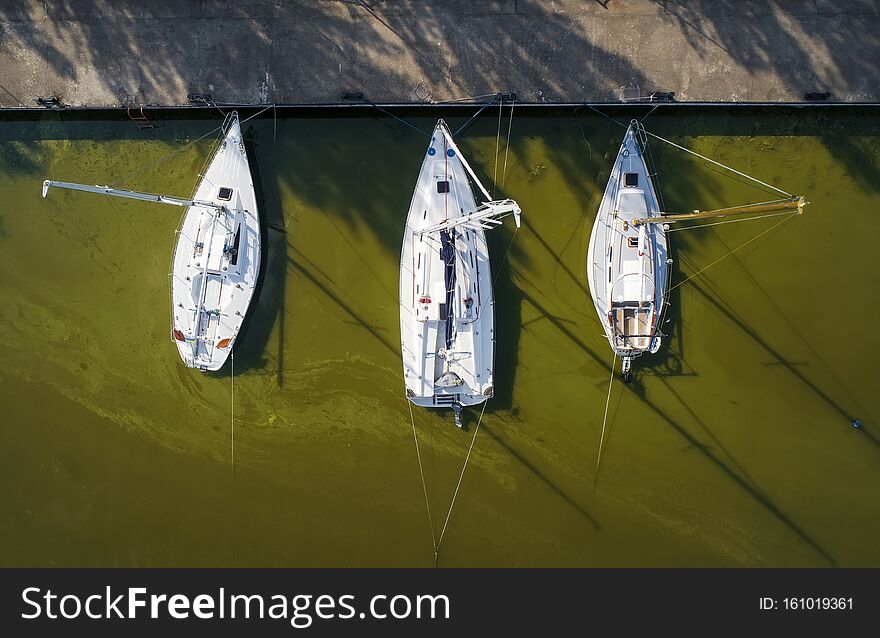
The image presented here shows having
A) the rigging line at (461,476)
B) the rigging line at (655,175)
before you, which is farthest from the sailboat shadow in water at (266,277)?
the rigging line at (655,175)

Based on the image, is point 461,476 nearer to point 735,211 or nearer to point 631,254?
point 631,254

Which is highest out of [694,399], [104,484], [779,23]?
[779,23]

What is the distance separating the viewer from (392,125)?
11.3 meters

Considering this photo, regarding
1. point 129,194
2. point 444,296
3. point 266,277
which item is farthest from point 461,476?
point 129,194

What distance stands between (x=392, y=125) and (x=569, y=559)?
10.0 metres

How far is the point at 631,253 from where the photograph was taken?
1091 cm

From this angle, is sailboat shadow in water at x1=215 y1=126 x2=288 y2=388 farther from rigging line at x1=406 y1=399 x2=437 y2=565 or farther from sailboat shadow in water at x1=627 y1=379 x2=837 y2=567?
sailboat shadow in water at x1=627 y1=379 x2=837 y2=567

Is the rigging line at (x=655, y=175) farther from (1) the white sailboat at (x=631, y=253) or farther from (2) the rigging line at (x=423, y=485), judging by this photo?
(2) the rigging line at (x=423, y=485)

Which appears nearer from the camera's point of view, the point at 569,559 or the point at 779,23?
the point at 779,23

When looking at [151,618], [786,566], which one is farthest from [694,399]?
[151,618]

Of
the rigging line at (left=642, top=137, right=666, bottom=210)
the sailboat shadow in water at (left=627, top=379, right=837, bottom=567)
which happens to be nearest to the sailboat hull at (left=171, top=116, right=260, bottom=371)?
the rigging line at (left=642, top=137, right=666, bottom=210)

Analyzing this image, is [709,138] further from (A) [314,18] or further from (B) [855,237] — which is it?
(A) [314,18]

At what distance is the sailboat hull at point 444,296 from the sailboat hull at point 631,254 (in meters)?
2.49

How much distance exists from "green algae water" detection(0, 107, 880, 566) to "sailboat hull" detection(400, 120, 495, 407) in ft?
1.31
